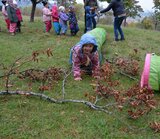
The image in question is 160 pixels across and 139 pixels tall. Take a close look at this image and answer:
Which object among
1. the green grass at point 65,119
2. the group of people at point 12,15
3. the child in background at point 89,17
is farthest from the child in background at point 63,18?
the green grass at point 65,119

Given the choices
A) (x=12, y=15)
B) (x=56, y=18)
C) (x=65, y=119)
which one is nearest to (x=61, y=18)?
(x=56, y=18)

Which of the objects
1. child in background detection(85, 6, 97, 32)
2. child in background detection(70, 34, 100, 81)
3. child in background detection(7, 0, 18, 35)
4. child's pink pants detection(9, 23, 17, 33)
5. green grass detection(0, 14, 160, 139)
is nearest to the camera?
green grass detection(0, 14, 160, 139)

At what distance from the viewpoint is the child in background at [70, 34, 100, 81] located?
652 cm

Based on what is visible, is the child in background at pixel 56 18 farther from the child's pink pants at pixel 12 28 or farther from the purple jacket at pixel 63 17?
the child's pink pants at pixel 12 28

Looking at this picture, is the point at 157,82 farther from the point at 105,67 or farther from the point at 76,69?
the point at 76,69

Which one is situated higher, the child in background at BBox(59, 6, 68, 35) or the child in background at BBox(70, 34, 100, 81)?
the child in background at BBox(59, 6, 68, 35)

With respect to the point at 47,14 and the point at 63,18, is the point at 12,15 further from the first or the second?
the point at 63,18

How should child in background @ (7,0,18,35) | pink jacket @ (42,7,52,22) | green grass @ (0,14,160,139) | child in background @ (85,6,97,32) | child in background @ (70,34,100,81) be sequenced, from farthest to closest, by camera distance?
pink jacket @ (42,7,52,22), child in background @ (7,0,18,35), child in background @ (85,6,97,32), child in background @ (70,34,100,81), green grass @ (0,14,160,139)

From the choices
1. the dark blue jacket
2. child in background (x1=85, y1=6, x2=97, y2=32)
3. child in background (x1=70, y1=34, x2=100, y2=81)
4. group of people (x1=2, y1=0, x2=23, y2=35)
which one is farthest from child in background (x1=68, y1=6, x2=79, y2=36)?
child in background (x1=70, y1=34, x2=100, y2=81)

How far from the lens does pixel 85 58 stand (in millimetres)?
6727

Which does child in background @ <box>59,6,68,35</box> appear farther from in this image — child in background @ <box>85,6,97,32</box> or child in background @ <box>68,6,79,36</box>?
child in background @ <box>85,6,97,32</box>

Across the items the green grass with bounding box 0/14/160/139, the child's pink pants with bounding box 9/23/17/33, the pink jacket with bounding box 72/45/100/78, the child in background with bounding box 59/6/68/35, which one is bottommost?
the green grass with bounding box 0/14/160/139

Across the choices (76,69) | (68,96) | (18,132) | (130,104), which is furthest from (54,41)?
(18,132)

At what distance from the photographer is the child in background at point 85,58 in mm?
6516
